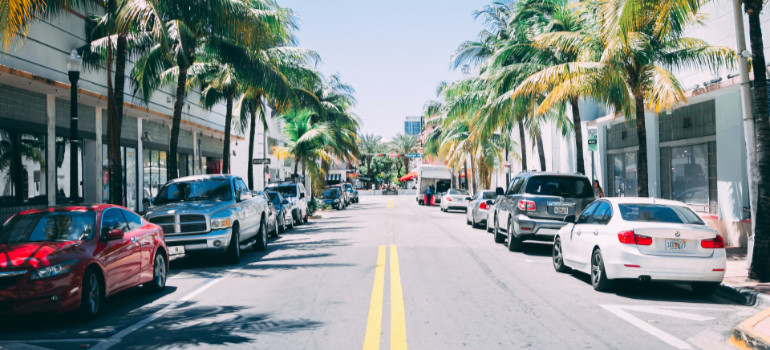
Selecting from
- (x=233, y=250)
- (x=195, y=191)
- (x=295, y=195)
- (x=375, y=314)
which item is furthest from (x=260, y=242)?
(x=295, y=195)

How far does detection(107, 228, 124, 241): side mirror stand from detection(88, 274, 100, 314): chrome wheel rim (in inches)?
23.4

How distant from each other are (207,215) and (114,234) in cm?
439

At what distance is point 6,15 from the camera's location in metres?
8.92

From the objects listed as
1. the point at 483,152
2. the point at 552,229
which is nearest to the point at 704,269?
the point at 552,229

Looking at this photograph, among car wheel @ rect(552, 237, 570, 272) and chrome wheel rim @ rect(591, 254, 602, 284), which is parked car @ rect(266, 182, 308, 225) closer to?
car wheel @ rect(552, 237, 570, 272)

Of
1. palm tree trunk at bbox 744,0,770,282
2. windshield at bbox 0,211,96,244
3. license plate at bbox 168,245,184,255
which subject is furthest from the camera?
license plate at bbox 168,245,184,255

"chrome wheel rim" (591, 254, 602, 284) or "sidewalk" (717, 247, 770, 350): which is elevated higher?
"chrome wheel rim" (591, 254, 602, 284)

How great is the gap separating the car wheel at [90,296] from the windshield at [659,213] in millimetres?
7715

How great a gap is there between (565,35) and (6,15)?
13854 mm

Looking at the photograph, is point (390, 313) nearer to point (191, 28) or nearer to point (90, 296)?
point (90, 296)

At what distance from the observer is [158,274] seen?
998cm

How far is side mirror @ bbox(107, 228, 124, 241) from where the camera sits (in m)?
8.36

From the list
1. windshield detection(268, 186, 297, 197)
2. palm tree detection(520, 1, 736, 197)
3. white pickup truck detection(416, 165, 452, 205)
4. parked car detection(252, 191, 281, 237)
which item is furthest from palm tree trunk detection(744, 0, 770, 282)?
white pickup truck detection(416, 165, 452, 205)

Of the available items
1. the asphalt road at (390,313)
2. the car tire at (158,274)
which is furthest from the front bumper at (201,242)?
the car tire at (158,274)
